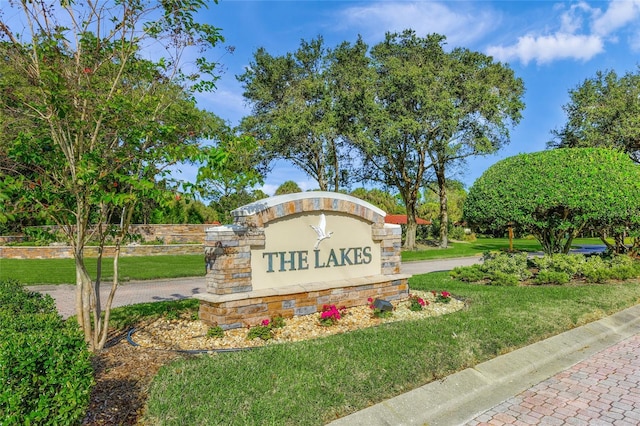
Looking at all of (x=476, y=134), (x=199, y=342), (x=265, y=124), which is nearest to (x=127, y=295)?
(x=199, y=342)

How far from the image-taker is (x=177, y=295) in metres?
11.3

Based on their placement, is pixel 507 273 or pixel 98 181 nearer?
pixel 98 181

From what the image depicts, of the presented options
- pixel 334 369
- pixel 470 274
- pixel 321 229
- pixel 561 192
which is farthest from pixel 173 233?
pixel 334 369

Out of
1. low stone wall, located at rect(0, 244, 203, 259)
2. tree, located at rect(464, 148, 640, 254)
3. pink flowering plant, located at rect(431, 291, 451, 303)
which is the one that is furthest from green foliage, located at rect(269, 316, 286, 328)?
low stone wall, located at rect(0, 244, 203, 259)

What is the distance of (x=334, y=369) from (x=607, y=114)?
25888 mm

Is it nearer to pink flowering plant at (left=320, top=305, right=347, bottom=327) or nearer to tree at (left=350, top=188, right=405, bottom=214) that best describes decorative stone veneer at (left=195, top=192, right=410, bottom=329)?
pink flowering plant at (left=320, top=305, right=347, bottom=327)

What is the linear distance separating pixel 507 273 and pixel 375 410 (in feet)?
30.8

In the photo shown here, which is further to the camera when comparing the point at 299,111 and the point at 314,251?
the point at 299,111

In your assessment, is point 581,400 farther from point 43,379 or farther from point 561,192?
point 561,192

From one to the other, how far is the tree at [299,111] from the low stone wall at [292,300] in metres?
16.3

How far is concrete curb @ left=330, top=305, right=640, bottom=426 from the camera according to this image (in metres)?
4.09

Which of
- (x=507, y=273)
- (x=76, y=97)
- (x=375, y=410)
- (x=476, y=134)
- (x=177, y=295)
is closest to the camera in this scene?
(x=375, y=410)

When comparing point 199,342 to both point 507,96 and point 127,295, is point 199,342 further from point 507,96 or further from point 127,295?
point 507,96

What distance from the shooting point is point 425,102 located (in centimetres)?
2345
